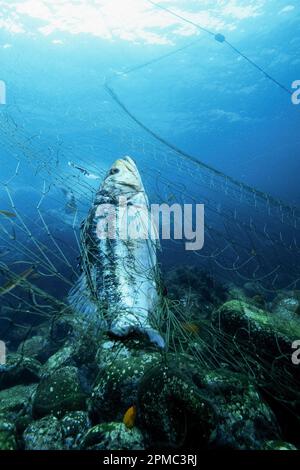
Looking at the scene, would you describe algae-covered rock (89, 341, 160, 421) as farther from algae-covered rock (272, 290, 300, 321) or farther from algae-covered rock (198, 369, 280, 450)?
algae-covered rock (272, 290, 300, 321)

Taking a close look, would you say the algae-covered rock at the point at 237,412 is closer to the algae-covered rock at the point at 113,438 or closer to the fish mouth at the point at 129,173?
the algae-covered rock at the point at 113,438

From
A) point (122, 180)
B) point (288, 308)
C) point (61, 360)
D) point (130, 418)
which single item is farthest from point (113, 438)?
point (288, 308)

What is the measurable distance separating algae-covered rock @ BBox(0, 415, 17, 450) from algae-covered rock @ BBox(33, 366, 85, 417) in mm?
276

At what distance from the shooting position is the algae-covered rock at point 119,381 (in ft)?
9.36

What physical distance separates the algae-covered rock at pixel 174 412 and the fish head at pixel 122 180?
2.85 metres

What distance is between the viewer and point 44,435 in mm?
2873

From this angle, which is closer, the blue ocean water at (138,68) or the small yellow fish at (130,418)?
the small yellow fish at (130,418)

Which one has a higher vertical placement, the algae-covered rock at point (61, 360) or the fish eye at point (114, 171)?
the fish eye at point (114, 171)

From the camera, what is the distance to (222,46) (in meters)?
25.4

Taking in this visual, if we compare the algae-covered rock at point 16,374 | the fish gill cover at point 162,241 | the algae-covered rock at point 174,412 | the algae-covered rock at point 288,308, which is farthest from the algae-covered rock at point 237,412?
the algae-covered rock at point 16,374

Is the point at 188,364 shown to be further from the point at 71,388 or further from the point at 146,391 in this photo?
the point at 71,388

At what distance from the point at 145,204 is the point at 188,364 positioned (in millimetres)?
2453

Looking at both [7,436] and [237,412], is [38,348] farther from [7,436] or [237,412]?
[237,412]

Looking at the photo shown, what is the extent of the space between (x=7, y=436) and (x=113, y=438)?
131 centimetres
